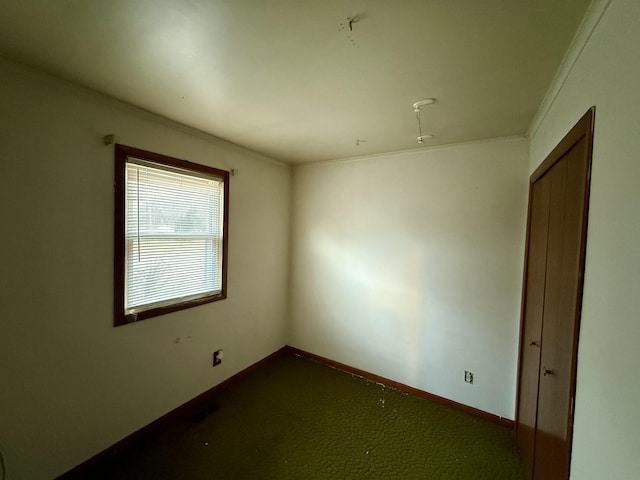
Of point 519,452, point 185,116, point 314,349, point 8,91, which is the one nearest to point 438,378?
point 519,452

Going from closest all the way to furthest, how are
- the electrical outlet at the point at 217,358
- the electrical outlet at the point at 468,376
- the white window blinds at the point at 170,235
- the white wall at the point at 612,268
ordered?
the white wall at the point at 612,268, the white window blinds at the point at 170,235, the electrical outlet at the point at 468,376, the electrical outlet at the point at 217,358

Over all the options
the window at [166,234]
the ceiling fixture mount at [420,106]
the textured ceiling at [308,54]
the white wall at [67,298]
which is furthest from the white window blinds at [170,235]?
the ceiling fixture mount at [420,106]

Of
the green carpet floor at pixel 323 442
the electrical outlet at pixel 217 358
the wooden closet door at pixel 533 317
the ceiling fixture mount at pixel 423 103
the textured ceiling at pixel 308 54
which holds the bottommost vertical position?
the green carpet floor at pixel 323 442

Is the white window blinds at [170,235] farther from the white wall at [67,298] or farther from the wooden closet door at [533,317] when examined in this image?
the wooden closet door at [533,317]

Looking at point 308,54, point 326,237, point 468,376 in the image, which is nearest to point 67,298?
point 308,54

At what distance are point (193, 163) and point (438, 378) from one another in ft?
10.2

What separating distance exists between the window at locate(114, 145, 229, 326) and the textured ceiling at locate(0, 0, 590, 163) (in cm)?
50

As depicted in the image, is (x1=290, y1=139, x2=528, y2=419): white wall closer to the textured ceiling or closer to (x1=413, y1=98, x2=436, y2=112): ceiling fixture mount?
the textured ceiling

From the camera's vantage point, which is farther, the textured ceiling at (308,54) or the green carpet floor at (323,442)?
the green carpet floor at (323,442)

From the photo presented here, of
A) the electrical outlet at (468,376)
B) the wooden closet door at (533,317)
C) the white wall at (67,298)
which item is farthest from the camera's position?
the electrical outlet at (468,376)

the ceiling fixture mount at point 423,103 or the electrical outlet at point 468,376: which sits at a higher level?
the ceiling fixture mount at point 423,103

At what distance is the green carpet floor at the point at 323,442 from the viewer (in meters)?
1.78

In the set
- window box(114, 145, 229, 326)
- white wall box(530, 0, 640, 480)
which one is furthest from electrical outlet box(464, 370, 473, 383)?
window box(114, 145, 229, 326)

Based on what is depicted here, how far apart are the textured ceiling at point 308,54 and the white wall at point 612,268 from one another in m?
0.32
